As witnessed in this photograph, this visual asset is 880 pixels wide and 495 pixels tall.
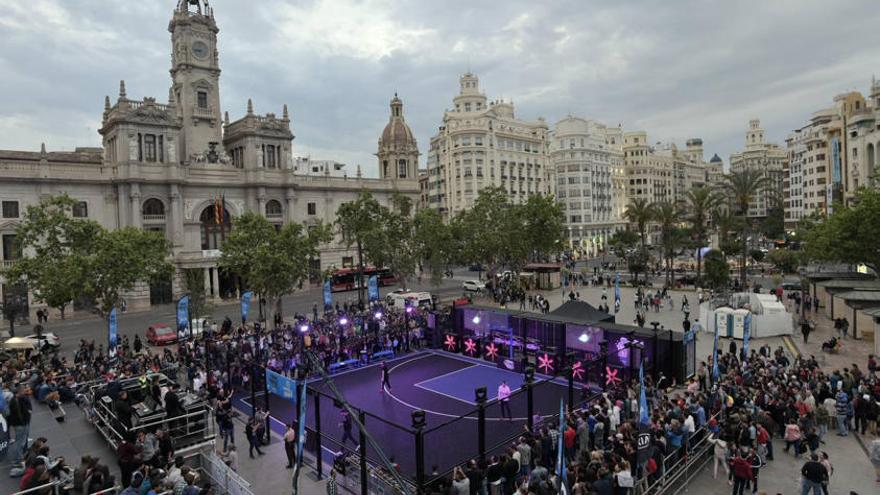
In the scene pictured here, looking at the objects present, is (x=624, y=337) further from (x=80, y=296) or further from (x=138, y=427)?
(x=80, y=296)

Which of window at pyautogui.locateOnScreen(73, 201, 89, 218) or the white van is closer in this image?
the white van

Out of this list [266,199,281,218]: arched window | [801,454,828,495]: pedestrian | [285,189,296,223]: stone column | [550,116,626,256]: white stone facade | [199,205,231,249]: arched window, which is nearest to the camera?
[801,454,828,495]: pedestrian

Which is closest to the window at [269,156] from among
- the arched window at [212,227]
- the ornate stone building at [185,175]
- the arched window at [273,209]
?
the ornate stone building at [185,175]

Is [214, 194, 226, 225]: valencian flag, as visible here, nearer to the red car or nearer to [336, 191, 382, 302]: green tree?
[336, 191, 382, 302]: green tree

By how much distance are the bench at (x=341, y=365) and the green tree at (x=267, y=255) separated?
38.6 ft

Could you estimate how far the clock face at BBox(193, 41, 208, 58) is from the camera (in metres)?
63.8

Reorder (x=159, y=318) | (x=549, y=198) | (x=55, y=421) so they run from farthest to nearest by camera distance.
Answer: (x=549, y=198) → (x=159, y=318) → (x=55, y=421)

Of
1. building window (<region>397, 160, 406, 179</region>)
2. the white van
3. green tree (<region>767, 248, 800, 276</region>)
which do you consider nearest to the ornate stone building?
building window (<region>397, 160, 406, 179</region>)

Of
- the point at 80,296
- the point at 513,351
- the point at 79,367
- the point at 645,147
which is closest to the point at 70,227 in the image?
the point at 80,296

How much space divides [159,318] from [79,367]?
82.0 feet

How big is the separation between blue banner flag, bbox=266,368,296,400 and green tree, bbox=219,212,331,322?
20642 millimetres

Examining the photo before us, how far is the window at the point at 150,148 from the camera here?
5675cm

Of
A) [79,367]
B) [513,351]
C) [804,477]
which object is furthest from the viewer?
[513,351]

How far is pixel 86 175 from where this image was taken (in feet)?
175
